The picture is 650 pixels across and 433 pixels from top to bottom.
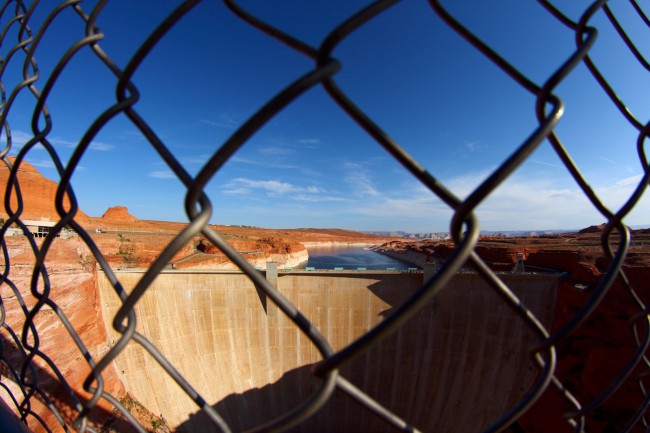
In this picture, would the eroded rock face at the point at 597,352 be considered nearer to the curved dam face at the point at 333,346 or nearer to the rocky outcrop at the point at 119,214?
the curved dam face at the point at 333,346

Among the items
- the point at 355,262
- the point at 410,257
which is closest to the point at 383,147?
the point at 410,257

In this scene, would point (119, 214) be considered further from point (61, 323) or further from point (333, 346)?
point (333, 346)

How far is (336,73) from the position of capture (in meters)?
0.34

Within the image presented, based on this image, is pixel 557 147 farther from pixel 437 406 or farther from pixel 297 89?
pixel 437 406

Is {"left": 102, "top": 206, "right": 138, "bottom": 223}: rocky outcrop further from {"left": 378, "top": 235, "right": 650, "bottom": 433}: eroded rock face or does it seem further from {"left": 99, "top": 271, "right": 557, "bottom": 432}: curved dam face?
{"left": 378, "top": 235, "right": 650, "bottom": 433}: eroded rock face

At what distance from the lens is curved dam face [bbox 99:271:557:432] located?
7.74 meters

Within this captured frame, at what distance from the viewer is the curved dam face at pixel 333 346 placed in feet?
25.4

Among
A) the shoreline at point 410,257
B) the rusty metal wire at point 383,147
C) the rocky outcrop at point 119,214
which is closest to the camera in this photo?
the rusty metal wire at point 383,147

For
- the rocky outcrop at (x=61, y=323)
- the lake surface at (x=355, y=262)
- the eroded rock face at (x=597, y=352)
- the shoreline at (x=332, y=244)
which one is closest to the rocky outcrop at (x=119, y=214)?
the lake surface at (x=355, y=262)

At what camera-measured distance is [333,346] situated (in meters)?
8.50

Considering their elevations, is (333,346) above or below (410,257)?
below

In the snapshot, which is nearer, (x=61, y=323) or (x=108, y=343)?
(x=61, y=323)

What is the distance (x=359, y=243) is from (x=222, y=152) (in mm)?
62420

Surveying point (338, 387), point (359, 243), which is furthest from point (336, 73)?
point (359, 243)
